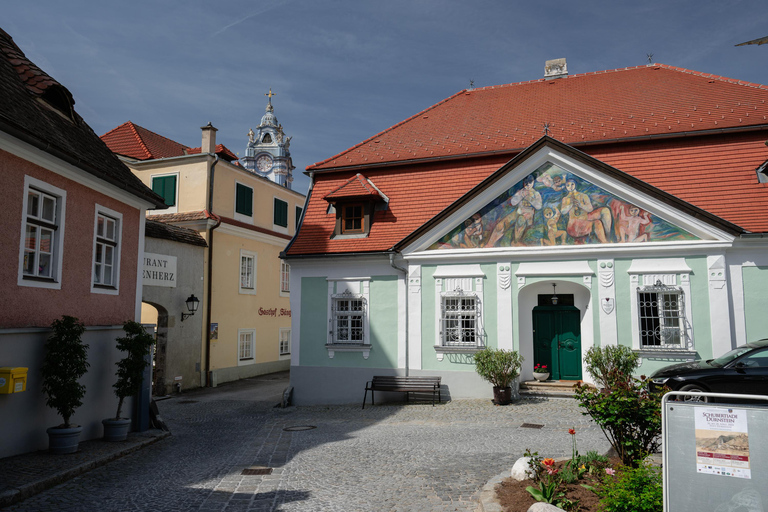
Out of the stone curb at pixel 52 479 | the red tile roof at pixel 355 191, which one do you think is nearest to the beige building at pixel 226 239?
the red tile roof at pixel 355 191

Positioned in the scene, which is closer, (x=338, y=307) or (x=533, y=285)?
(x=533, y=285)

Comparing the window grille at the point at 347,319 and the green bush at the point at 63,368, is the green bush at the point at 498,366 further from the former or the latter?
the green bush at the point at 63,368

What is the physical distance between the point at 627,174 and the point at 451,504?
10216mm

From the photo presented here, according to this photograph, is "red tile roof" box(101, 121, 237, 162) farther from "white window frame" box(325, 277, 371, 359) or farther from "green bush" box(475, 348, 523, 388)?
"green bush" box(475, 348, 523, 388)

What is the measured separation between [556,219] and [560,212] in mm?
200

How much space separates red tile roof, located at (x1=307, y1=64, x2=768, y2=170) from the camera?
51.9 feet

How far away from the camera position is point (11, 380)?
842cm

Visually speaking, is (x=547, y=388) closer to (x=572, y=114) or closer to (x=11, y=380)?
(x=572, y=114)

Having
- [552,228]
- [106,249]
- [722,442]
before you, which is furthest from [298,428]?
[722,442]

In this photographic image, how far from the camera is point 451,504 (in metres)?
6.59

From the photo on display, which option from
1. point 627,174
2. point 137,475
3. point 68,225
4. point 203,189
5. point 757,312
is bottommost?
point 137,475

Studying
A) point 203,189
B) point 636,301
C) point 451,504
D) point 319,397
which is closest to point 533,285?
point 636,301

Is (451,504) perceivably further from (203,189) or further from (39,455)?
(203,189)

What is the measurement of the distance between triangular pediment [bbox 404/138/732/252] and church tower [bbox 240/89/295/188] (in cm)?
6175
